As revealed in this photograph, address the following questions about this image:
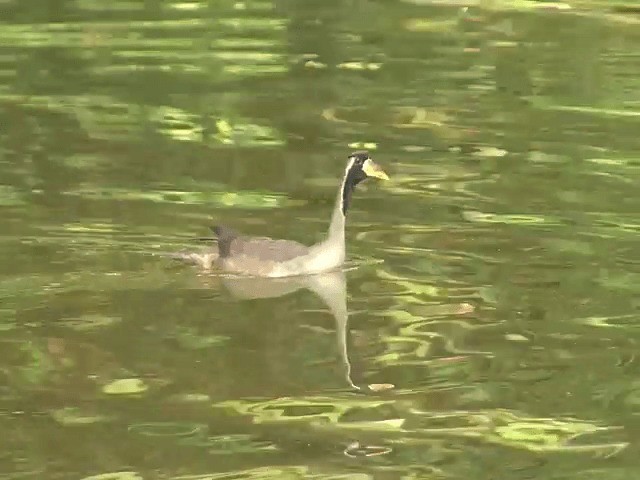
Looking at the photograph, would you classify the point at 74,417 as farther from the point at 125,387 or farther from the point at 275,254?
the point at 275,254

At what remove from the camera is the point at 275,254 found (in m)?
12.4

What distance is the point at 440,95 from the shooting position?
19078 mm

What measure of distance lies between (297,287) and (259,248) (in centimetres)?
41

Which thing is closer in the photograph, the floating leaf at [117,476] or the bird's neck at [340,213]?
the floating leaf at [117,476]

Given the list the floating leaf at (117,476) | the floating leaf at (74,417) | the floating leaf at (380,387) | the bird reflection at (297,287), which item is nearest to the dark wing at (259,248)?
the bird reflection at (297,287)

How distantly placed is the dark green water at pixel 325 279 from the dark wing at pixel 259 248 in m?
0.28

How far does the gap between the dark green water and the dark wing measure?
0.28m

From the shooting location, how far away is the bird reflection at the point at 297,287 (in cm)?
1211

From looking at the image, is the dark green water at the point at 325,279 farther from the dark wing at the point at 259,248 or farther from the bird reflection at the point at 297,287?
the dark wing at the point at 259,248

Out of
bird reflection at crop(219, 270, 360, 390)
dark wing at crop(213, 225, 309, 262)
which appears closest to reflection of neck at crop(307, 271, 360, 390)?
bird reflection at crop(219, 270, 360, 390)

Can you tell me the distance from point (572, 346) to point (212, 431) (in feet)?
9.34

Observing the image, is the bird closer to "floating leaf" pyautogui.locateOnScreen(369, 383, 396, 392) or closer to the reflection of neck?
the reflection of neck

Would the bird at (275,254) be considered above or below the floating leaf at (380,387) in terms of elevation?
above

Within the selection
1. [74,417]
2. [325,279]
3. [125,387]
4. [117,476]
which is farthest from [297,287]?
[117,476]
